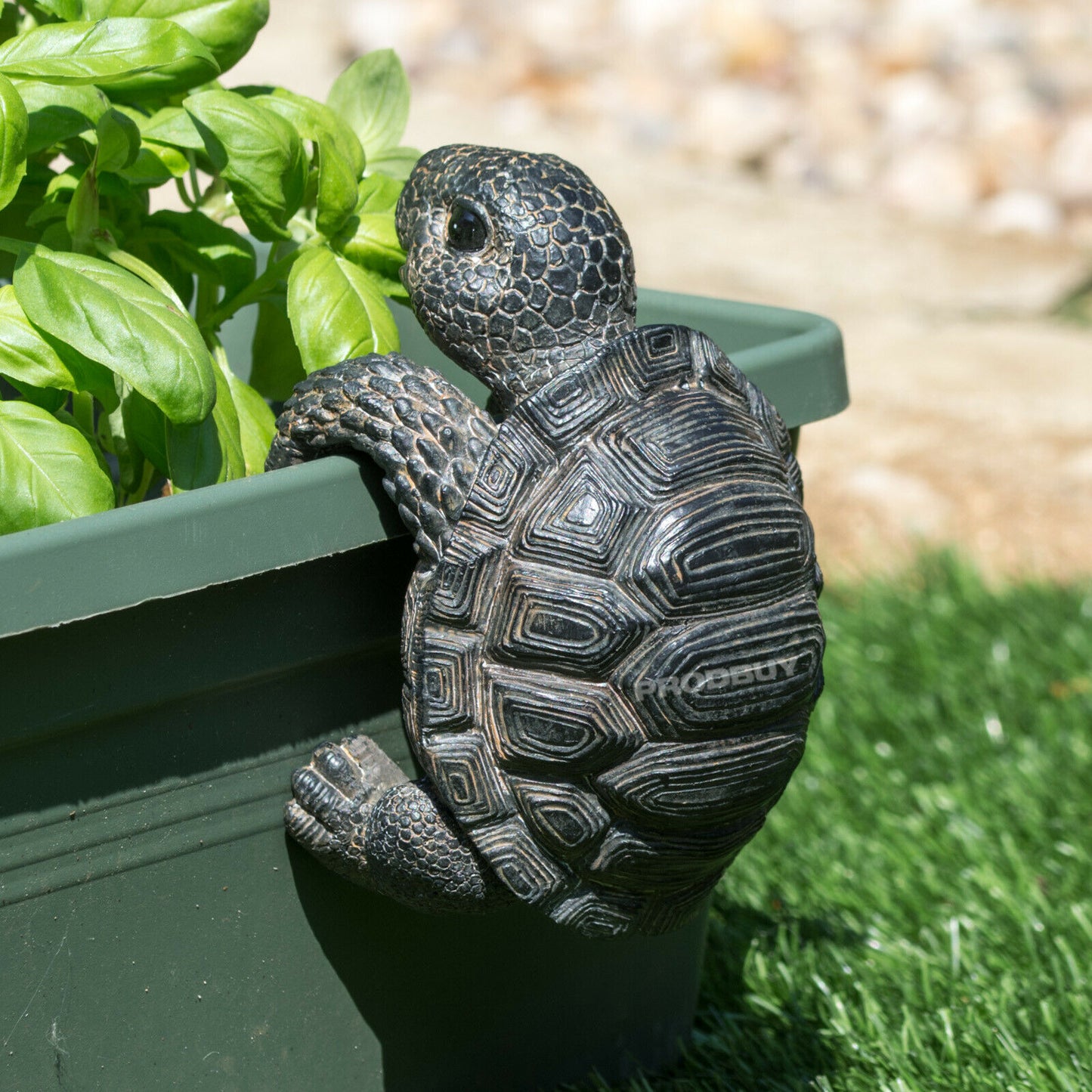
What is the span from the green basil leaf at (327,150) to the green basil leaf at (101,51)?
0.39ft

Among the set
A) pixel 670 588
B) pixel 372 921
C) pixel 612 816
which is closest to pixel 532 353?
pixel 670 588

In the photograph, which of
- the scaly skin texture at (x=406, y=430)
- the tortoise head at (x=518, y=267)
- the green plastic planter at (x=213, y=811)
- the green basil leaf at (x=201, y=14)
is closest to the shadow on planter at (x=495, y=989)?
the green plastic planter at (x=213, y=811)

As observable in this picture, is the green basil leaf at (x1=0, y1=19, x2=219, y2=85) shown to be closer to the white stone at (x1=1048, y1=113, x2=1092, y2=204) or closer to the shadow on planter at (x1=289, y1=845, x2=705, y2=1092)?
the shadow on planter at (x1=289, y1=845, x2=705, y2=1092)

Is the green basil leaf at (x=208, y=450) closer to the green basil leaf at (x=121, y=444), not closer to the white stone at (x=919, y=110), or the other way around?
the green basil leaf at (x=121, y=444)

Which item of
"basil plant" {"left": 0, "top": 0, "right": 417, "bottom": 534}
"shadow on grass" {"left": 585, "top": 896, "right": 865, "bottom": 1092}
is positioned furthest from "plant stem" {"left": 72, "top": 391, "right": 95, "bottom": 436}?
"shadow on grass" {"left": 585, "top": 896, "right": 865, "bottom": 1092}

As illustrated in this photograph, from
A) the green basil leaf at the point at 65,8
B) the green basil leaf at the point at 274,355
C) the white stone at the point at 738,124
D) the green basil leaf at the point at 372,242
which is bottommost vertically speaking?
the white stone at the point at 738,124

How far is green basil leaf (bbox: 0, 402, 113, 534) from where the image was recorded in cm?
95

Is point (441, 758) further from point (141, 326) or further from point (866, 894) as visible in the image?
point (866, 894)

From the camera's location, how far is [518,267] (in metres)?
1.04

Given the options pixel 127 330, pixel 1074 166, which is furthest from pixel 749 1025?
pixel 1074 166

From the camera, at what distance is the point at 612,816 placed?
3.22 ft

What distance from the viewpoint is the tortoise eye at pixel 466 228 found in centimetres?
105

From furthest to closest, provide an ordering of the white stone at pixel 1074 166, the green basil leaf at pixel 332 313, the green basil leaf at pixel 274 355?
1. the white stone at pixel 1074 166
2. the green basil leaf at pixel 274 355
3. the green basil leaf at pixel 332 313

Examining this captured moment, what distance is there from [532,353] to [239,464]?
224 mm
